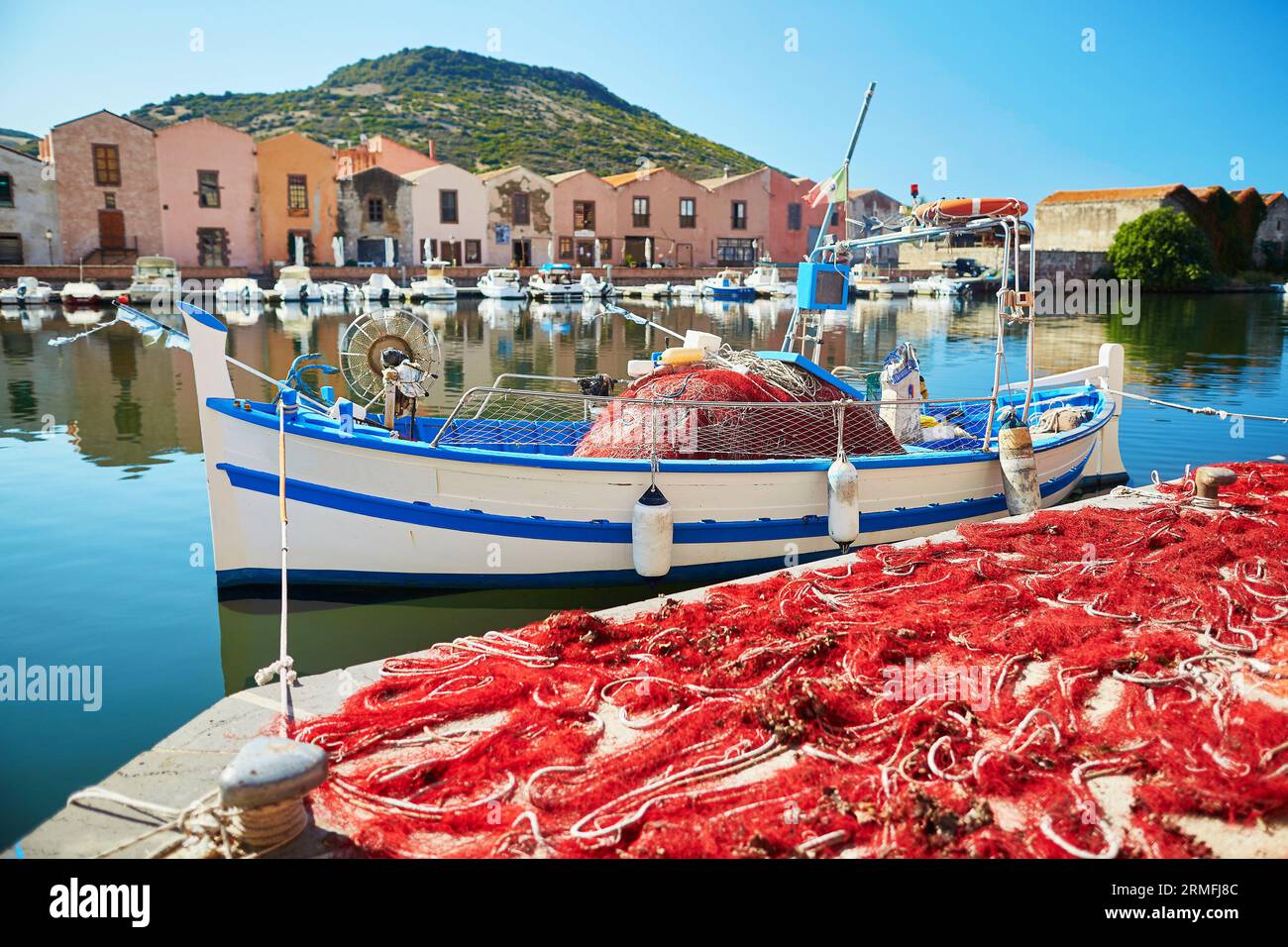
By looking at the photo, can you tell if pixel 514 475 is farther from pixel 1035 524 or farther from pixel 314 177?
pixel 314 177

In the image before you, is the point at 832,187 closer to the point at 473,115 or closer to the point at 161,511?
the point at 161,511

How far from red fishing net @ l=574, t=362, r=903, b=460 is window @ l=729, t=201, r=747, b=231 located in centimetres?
6138

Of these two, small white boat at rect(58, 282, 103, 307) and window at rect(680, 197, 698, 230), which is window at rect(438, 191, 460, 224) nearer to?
window at rect(680, 197, 698, 230)

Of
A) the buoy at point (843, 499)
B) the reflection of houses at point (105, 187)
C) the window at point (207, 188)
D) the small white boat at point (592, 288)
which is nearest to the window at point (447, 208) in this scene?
the small white boat at point (592, 288)

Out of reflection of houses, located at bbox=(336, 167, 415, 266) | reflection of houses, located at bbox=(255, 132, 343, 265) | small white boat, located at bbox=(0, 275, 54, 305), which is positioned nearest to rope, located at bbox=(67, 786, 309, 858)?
small white boat, located at bbox=(0, 275, 54, 305)

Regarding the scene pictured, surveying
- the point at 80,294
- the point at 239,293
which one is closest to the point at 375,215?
the point at 239,293

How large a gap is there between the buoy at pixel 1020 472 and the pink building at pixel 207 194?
5011 centimetres

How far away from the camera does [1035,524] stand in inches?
290

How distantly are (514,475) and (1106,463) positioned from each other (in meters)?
7.98

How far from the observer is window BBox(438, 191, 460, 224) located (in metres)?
56.6

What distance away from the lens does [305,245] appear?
174 ft

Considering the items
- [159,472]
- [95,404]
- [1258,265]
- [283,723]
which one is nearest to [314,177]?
[95,404]

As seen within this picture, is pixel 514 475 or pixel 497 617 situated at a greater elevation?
pixel 514 475

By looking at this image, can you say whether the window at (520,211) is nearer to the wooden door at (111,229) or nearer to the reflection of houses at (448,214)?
the reflection of houses at (448,214)
